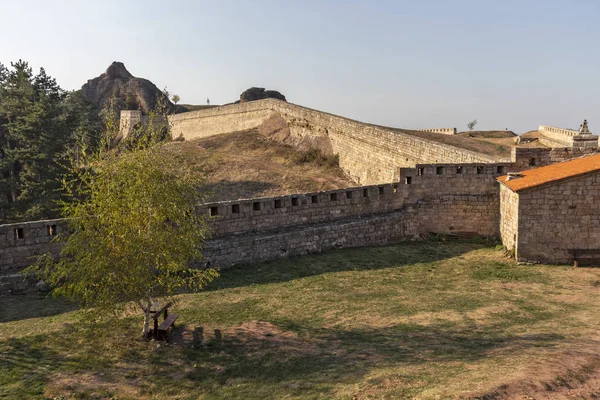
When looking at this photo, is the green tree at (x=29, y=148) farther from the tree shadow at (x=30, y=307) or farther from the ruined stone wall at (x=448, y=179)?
the ruined stone wall at (x=448, y=179)

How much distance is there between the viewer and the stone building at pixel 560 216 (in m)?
14.6

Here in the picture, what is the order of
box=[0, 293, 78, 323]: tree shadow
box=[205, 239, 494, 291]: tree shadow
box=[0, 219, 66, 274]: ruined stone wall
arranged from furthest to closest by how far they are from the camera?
box=[205, 239, 494, 291]: tree shadow < box=[0, 219, 66, 274]: ruined stone wall < box=[0, 293, 78, 323]: tree shadow

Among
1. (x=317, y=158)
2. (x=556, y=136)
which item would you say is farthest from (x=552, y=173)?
(x=556, y=136)

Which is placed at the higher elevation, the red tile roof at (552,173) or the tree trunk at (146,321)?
the red tile roof at (552,173)

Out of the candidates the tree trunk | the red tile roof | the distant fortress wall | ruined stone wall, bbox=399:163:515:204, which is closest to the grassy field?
the tree trunk

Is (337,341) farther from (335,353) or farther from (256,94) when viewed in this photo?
(256,94)

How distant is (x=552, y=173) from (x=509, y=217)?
86.3 inches

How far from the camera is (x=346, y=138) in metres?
30.6

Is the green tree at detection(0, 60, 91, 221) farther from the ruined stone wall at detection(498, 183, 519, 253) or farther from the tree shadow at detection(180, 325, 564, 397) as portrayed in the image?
the ruined stone wall at detection(498, 183, 519, 253)


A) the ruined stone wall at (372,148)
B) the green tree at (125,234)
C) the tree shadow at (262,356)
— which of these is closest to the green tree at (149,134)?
the green tree at (125,234)

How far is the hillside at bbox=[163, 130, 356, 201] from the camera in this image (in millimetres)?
27797

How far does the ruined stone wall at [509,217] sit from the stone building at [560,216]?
166mm

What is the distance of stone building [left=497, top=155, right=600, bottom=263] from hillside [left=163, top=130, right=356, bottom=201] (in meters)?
13.5

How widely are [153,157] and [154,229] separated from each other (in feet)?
5.93
